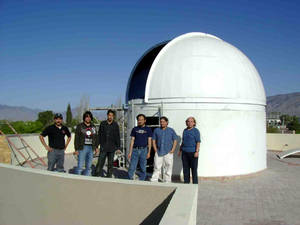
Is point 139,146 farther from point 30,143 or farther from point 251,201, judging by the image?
point 30,143

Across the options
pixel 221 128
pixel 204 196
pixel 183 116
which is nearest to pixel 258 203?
pixel 204 196

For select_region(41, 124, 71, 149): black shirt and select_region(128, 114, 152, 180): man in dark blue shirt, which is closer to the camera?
select_region(41, 124, 71, 149): black shirt

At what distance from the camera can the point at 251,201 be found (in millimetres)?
6059

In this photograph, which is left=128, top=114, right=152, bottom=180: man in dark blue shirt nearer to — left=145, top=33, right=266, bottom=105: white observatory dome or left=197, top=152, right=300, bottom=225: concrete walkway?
left=197, top=152, right=300, bottom=225: concrete walkway

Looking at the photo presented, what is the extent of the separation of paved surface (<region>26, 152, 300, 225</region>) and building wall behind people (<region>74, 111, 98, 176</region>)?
8.10 feet

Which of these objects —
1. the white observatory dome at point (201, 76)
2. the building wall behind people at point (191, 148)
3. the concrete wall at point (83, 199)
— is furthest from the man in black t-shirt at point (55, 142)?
the white observatory dome at point (201, 76)

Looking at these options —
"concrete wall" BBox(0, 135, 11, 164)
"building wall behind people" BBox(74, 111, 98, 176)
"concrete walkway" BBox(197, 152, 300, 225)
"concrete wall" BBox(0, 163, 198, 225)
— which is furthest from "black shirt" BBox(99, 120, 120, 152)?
"concrete wall" BBox(0, 135, 11, 164)

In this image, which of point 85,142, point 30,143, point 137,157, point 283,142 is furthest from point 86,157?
point 283,142

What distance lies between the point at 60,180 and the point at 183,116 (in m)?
4.91

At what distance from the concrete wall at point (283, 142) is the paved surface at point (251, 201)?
8.07 metres

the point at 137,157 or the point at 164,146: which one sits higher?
the point at 164,146

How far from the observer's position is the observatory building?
804 cm

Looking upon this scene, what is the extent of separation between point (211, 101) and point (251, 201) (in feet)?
10.2

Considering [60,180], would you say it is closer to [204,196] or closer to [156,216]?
[156,216]
